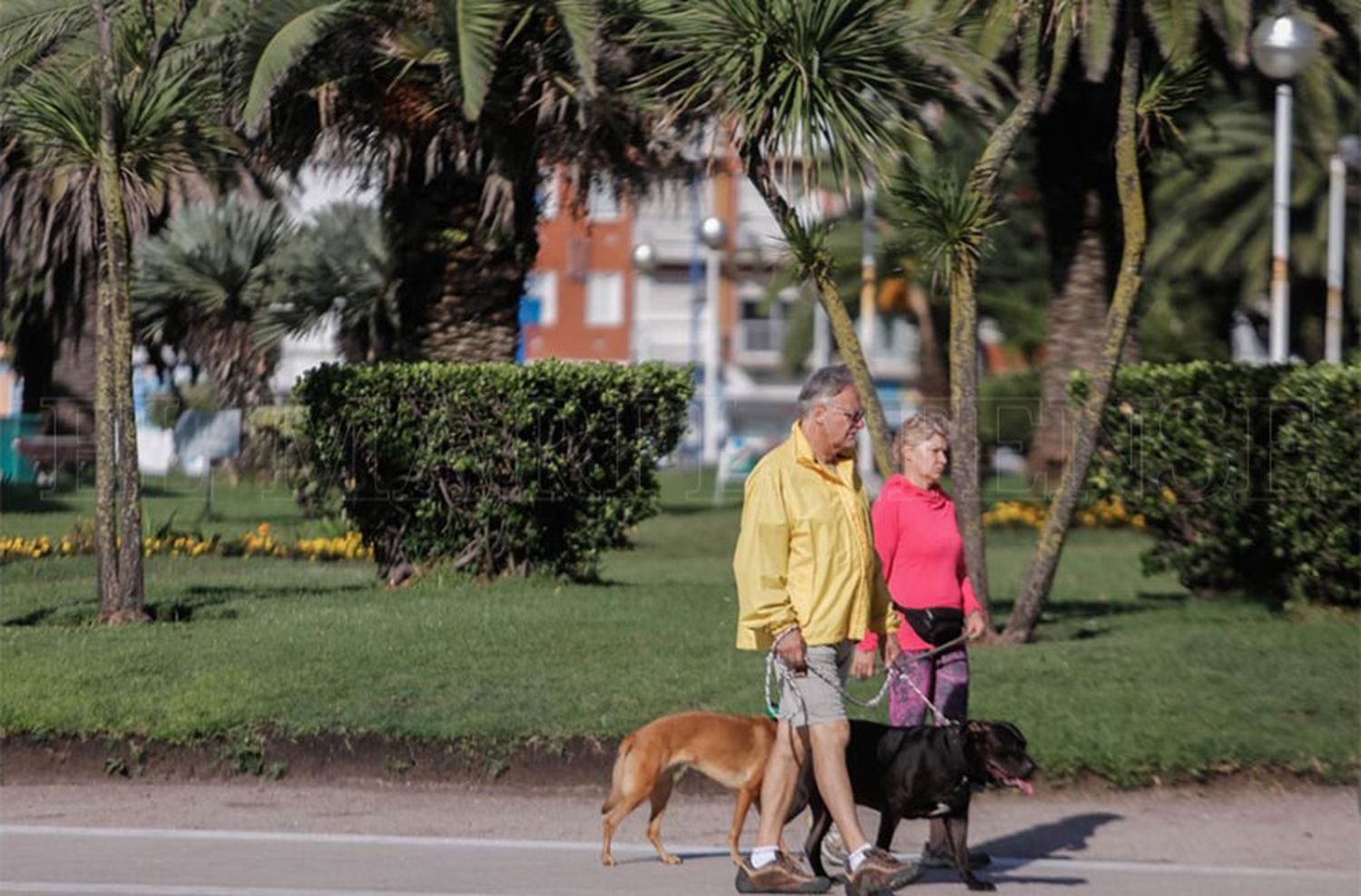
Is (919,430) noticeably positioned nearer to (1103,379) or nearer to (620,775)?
(620,775)

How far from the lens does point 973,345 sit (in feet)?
41.9

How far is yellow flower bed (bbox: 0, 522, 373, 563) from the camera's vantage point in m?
16.2

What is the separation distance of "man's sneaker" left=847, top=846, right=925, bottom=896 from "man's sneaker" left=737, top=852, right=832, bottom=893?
28 centimetres

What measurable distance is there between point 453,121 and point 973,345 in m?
4.87

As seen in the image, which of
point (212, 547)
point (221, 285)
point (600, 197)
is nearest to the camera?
point (212, 547)

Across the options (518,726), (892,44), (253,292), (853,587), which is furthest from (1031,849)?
(253,292)

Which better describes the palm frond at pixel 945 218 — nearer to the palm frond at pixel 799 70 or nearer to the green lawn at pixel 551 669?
the palm frond at pixel 799 70

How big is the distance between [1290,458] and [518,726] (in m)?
6.44

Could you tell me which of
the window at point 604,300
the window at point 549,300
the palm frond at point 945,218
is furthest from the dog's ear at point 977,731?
the window at point 604,300

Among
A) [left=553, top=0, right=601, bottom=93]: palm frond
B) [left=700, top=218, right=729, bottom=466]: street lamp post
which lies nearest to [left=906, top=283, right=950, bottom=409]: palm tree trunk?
[left=700, top=218, right=729, bottom=466]: street lamp post

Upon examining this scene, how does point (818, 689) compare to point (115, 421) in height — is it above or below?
below

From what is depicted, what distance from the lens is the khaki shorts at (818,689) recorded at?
7688 mm

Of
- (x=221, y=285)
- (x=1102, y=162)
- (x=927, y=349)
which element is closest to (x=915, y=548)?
(x=1102, y=162)

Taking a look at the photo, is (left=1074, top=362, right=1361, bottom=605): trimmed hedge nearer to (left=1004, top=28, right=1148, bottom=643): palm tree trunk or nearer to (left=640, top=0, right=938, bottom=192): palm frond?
(left=1004, top=28, right=1148, bottom=643): palm tree trunk
